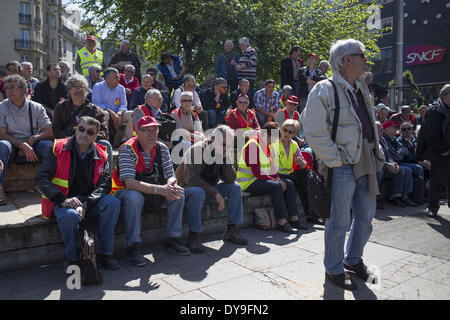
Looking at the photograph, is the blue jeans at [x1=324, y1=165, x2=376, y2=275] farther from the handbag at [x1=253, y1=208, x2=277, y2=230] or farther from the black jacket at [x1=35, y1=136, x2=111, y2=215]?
the black jacket at [x1=35, y1=136, x2=111, y2=215]

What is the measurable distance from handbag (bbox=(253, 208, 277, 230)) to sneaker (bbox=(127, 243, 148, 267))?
2026mm

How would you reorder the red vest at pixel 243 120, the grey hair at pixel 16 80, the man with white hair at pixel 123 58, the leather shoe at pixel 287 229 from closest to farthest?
the grey hair at pixel 16 80 → the leather shoe at pixel 287 229 → the red vest at pixel 243 120 → the man with white hair at pixel 123 58

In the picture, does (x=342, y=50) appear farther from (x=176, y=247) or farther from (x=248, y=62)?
(x=248, y=62)

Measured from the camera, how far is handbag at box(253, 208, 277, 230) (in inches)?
219

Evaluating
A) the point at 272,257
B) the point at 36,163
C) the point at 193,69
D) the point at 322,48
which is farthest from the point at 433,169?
the point at 322,48

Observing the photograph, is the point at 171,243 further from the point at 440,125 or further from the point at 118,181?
the point at 440,125

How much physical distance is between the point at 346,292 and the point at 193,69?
1365cm

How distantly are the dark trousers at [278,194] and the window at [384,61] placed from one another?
3537 centimetres

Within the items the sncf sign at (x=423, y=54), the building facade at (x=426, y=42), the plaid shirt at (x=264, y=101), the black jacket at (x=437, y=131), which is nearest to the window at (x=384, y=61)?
the building facade at (x=426, y=42)

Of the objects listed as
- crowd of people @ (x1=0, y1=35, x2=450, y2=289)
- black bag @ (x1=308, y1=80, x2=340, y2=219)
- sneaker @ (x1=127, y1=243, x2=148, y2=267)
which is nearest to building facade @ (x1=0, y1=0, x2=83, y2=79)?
crowd of people @ (x1=0, y1=35, x2=450, y2=289)

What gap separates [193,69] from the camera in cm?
1578

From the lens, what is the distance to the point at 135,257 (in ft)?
13.2

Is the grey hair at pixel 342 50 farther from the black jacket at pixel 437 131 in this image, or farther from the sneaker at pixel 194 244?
the black jacket at pixel 437 131

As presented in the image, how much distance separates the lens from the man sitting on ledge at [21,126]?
4.89 m
